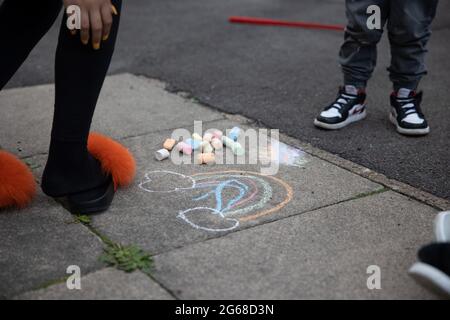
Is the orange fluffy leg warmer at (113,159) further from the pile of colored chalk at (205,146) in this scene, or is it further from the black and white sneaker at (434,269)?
the black and white sneaker at (434,269)

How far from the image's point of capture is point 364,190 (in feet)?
8.49

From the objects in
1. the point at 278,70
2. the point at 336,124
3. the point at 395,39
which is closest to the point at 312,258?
the point at 336,124

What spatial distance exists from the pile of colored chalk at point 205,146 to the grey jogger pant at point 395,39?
0.78 m

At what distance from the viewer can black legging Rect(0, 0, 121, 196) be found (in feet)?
7.26

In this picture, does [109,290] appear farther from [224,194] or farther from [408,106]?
[408,106]

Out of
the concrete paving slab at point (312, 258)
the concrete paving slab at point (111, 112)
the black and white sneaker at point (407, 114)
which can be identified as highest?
the black and white sneaker at point (407, 114)

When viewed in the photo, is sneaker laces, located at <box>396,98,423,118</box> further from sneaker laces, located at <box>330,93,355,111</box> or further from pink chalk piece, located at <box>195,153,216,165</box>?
pink chalk piece, located at <box>195,153,216,165</box>

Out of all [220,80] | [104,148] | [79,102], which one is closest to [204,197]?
[104,148]

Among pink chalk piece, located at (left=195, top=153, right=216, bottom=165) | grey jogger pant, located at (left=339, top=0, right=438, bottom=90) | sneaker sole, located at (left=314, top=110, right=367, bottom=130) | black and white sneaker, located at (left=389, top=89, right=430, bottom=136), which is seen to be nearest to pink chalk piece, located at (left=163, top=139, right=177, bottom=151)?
pink chalk piece, located at (left=195, top=153, right=216, bottom=165)

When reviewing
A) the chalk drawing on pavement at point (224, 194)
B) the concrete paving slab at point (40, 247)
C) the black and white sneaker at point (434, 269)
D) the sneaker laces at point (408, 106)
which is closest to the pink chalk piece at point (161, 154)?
the chalk drawing on pavement at point (224, 194)

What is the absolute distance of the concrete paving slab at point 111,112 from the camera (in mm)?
3166

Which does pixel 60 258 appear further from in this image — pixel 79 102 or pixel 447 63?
pixel 447 63

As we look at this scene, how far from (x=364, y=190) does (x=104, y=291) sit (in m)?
1.20

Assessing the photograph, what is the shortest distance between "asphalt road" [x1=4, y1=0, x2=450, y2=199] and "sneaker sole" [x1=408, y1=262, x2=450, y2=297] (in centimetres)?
96
